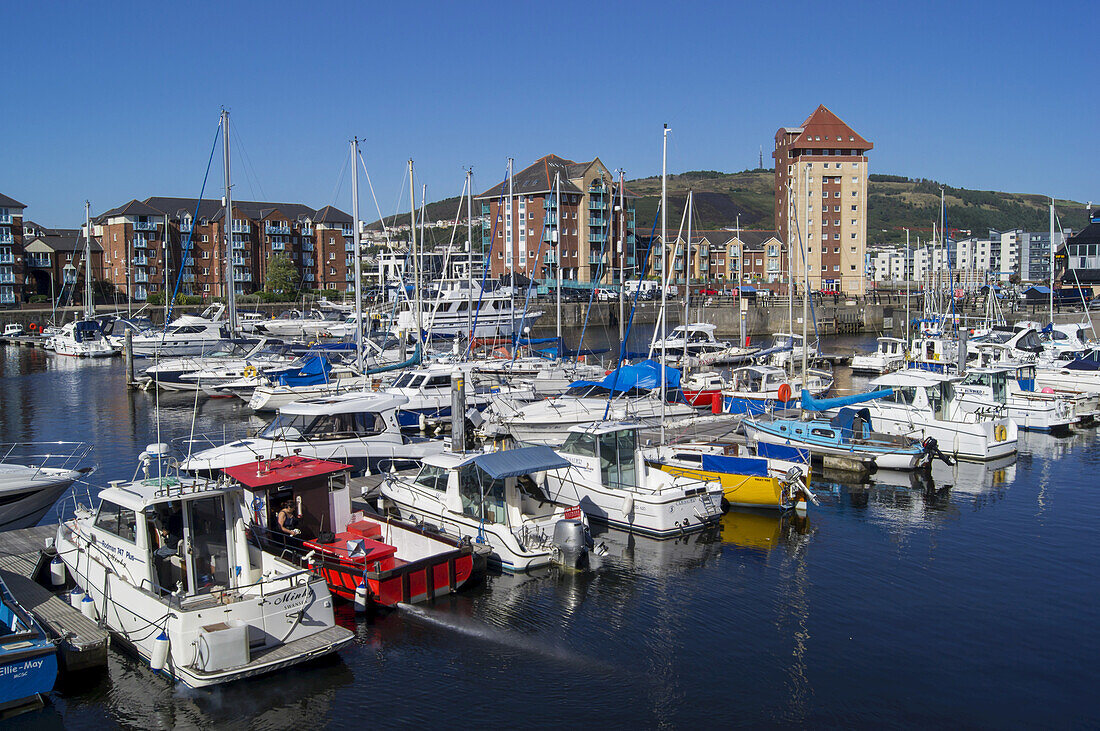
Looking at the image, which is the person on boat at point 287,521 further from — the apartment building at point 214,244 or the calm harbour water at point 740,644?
the apartment building at point 214,244

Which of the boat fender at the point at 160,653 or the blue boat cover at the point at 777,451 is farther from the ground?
the blue boat cover at the point at 777,451

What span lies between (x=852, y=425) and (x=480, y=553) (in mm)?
17032

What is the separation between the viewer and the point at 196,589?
1370 cm

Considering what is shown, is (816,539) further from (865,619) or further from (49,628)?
(49,628)

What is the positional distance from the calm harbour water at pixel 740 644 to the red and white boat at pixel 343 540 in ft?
1.81

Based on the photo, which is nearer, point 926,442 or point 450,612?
point 450,612

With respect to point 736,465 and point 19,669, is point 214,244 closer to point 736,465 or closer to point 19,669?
point 736,465

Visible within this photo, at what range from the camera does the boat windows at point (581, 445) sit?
21.3 m

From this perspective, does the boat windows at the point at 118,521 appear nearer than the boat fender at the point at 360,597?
Yes

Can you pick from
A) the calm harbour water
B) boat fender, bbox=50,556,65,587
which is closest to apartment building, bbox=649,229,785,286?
the calm harbour water

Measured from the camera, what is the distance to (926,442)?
27.4m

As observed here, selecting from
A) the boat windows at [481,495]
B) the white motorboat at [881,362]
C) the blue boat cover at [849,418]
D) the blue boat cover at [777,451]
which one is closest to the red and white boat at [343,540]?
the boat windows at [481,495]

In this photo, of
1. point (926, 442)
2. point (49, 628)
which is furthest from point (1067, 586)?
point (49, 628)

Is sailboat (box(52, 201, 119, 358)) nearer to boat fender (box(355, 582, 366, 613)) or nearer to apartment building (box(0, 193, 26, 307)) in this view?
apartment building (box(0, 193, 26, 307))
